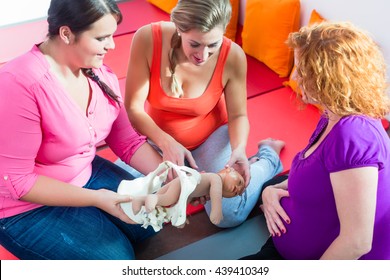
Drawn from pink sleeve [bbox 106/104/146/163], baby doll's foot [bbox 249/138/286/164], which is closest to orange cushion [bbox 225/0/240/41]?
baby doll's foot [bbox 249/138/286/164]

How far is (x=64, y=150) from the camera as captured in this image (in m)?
1.57

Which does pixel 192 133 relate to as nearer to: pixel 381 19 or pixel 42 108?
pixel 42 108

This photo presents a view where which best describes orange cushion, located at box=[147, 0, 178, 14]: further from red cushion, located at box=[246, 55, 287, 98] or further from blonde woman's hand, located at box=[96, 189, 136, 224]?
blonde woman's hand, located at box=[96, 189, 136, 224]

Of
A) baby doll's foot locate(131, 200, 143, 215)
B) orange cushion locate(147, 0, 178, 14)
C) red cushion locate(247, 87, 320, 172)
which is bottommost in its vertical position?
red cushion locate(247, 87, 320, 172)

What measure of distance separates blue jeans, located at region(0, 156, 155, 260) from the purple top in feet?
1.99

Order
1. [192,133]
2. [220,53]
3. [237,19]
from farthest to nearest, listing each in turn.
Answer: [237,19]
[192,133]
[220,53]

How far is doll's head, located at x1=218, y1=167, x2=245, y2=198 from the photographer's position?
1633mm

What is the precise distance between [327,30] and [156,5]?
2.68 metres

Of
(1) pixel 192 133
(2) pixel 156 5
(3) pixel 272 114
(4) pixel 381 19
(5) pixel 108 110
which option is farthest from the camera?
(2) pixel 156 5

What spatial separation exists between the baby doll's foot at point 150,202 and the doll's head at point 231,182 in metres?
0.29

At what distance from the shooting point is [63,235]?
1.62m

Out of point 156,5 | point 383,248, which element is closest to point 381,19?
point 383,248

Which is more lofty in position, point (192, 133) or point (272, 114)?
point (192, 133)

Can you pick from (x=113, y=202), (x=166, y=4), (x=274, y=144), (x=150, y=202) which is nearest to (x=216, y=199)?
(x=150, y=202)
